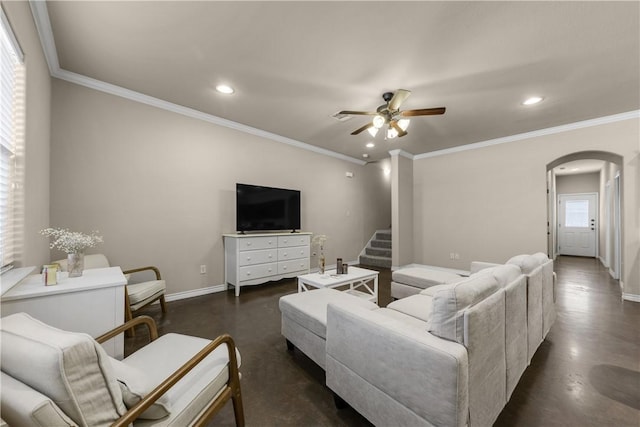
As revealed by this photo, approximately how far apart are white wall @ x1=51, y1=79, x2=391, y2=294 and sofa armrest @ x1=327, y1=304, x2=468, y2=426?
281cm

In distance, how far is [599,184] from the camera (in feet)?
23.7

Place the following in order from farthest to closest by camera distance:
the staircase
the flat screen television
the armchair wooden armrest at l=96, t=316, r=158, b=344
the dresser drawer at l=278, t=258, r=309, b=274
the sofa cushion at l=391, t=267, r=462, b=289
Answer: the staircase
the dresser drawer at l=278, t=258, r=309, b=274
the flat screen television
the sofa cushion at l=391, t=267, r=462, b=289
the armchair wooden armrest at l=96, t=316, r=158, b=344

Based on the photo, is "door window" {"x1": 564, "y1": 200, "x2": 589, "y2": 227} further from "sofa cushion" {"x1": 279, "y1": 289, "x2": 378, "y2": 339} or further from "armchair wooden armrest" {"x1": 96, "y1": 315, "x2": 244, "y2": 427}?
"armchair wooden armrest" {"x1": 96, "y1": 315, "x2": 244, "y2": 427}

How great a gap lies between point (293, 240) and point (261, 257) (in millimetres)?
666

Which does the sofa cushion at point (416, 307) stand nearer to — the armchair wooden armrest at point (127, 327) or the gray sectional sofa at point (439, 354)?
the gray sectional sofa at point (439, 354)

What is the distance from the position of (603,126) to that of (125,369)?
6055 mm

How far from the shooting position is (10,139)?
1690 millimetres

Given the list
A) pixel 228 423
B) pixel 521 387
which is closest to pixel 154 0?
pixel 228 423

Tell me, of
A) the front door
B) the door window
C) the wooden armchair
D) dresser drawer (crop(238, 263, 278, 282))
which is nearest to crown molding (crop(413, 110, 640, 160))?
dresser drawer (crop(238, 263, 278, 282))

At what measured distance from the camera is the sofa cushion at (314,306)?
1.84 metres

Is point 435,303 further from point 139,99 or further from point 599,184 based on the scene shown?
point 599,184

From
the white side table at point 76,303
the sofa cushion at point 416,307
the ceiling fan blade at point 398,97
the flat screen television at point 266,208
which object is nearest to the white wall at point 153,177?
the flat screen television at point 266,208

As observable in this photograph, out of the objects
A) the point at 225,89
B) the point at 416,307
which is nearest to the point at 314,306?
the point at 416,307

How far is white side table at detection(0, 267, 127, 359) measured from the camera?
1465 mm
